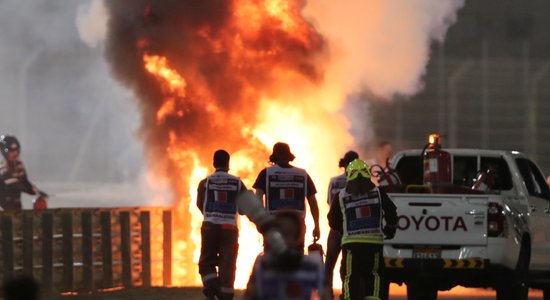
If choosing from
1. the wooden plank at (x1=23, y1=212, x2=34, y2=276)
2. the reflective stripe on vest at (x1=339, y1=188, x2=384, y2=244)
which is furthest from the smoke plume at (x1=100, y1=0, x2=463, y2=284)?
the reflective stripe on vest at (x1=339, y1=188, x2=384, y2=244)

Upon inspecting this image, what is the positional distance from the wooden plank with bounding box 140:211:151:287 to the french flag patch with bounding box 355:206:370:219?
10826 mm

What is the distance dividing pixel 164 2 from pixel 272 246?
19.6m

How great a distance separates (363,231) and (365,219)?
11 centimetres

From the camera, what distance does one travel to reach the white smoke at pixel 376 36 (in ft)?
93.6

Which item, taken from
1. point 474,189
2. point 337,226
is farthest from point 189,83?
point 337,226

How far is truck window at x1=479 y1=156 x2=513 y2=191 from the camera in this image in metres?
18.2

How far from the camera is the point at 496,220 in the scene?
53.7 ft

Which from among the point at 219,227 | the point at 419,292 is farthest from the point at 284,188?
the point at 419,292

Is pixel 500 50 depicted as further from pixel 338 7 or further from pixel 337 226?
pixel 337 226

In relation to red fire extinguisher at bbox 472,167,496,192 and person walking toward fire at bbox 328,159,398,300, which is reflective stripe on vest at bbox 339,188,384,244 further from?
red fire extinguisher at bbox 472,167,496,192

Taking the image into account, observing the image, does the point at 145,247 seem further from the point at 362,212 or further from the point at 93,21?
the point at 93,21

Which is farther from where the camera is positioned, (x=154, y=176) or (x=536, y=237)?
(x=154, y=176)

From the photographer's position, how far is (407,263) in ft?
54.4

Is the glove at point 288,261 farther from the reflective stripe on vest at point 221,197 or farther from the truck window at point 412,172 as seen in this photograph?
the truck window at point 412,172
